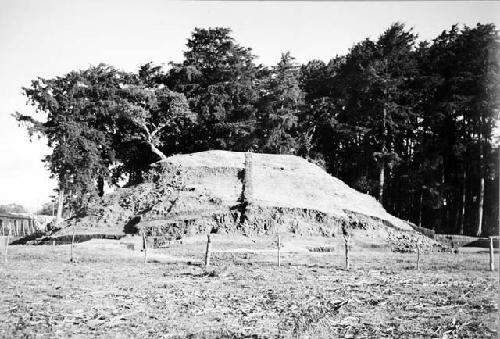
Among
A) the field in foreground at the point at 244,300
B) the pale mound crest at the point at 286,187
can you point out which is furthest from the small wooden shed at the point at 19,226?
the field in foreground at the point at 244,300

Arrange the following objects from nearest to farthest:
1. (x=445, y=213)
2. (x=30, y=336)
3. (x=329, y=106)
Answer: (x=30, y=336)
(x=445, y=213)
(x=329, y=106)

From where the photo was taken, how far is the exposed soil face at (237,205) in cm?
2572

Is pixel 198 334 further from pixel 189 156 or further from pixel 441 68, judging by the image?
pixel 441 68

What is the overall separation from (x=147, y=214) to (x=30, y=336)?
20558mm

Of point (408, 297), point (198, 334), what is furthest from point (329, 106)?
point (198, 334)

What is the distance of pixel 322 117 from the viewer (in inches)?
1913

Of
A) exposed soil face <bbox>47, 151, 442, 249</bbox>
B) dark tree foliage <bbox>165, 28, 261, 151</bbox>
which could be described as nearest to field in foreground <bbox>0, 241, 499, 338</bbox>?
exposed soil face <bbox>47, 151, 442, 249</bbox>

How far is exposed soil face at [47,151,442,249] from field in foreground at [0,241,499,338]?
8663mm

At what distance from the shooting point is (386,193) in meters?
46.3

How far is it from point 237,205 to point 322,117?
25368mm

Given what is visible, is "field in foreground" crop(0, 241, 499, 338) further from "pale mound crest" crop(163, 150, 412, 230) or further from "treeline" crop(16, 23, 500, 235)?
"treeline" crop(16, 23, 500, 235)

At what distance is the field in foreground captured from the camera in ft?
24.1

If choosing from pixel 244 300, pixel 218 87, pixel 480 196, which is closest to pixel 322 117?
pixel 218 87

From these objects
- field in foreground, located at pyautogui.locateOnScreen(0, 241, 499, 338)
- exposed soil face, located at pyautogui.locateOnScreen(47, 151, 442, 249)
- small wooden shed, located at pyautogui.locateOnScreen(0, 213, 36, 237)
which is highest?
exposed soil face, located at pyautogui.locateOnScreen(47, 151, 442, 249)
